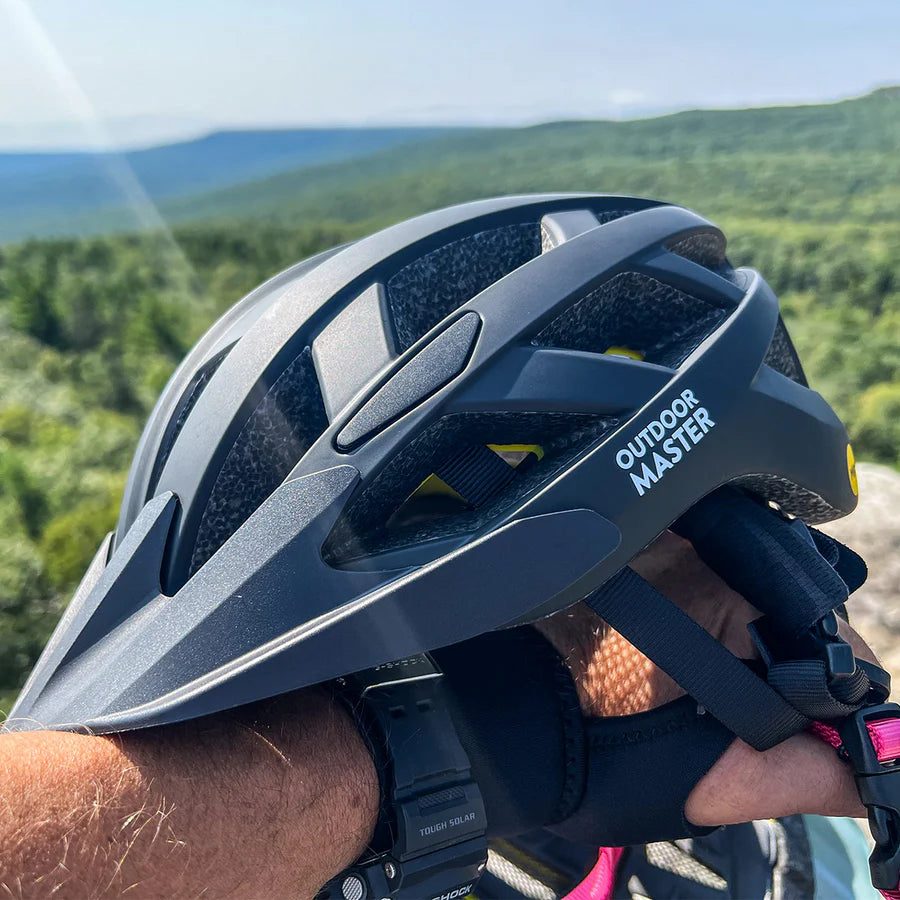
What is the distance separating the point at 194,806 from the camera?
0.74 meters

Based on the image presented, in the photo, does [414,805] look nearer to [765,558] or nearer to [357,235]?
[765,558]

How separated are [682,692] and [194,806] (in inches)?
25.8

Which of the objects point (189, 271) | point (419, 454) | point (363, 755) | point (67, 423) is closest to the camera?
point (363, 755)

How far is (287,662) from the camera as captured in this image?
0.78m

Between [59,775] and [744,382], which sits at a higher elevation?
[744,382]

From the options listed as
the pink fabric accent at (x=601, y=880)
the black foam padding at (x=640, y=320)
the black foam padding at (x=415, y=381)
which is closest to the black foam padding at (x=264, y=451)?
the black foam padding at (x=415, y=381)

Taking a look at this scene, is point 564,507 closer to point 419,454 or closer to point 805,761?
point 419,454

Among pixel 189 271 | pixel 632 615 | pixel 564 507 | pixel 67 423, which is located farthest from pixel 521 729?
pixel 189 271

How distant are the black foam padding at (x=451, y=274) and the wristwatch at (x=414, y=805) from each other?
1.59 ft

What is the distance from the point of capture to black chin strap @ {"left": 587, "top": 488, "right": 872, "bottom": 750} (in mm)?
935

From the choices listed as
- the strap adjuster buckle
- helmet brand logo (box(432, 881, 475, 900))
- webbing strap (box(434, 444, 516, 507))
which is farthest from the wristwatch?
the strap adjuster buckle

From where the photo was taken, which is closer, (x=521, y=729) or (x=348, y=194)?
(x=521, y=729)

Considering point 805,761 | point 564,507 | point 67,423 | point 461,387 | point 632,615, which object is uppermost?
point 461,387

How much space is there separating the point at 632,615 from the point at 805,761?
32cm
